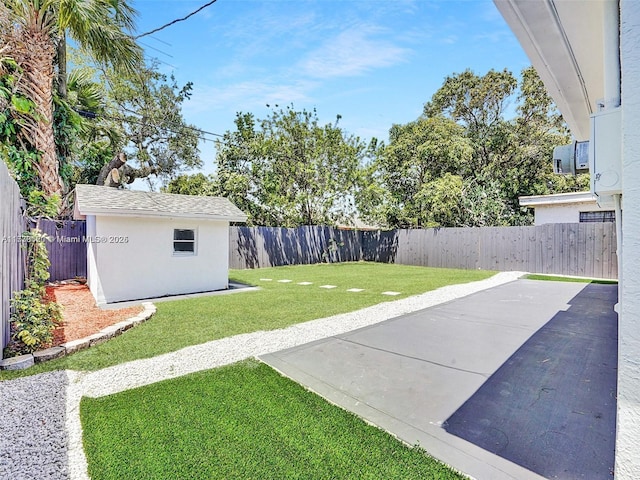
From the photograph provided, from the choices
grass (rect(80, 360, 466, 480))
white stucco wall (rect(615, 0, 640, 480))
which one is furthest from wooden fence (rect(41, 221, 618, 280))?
white stucco wall (rect(615, 0, 640, 480))

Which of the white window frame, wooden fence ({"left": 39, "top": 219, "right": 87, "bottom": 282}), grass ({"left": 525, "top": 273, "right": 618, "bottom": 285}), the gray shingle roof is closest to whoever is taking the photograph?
the gray shingle roof

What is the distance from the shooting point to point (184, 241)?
902cm

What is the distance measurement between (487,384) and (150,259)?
7572 mm

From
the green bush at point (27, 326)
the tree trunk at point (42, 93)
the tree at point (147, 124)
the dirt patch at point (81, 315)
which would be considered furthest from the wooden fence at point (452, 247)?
the green bush at point (27, 326)

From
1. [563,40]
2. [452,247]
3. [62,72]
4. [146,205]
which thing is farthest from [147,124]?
[563,40]

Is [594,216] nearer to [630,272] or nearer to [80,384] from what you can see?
[630,272]

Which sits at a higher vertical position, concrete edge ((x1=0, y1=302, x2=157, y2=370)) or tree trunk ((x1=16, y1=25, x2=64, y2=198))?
tree trunk ((x1=16, y1=25, x2=64, y2=198))

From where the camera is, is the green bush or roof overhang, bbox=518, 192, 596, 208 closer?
the green bush

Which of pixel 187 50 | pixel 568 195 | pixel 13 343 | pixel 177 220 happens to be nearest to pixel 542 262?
pixel 568 195

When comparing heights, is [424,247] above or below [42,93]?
below

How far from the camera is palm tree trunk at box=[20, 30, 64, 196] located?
955 cm

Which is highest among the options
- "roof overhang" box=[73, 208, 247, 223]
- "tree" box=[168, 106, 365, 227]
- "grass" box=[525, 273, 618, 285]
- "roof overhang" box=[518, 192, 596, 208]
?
"tree" box=[168, 106, 365, 227]

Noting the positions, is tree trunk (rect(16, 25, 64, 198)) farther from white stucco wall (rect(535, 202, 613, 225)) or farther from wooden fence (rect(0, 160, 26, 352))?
white stucco wall (rect(535, 202, 613, 225))

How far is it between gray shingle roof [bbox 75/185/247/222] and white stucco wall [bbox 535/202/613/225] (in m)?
13.2
